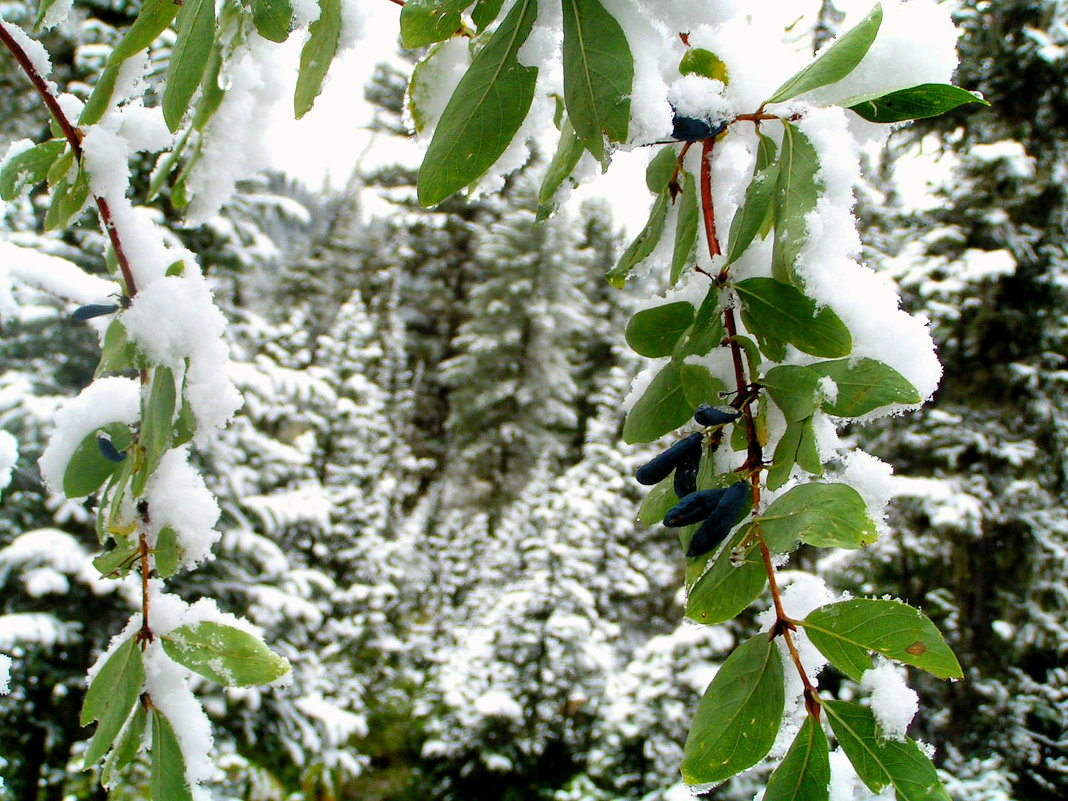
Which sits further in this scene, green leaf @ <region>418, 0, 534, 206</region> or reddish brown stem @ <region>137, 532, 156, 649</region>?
reddish brown stem @ <region>137, 532, 156, 649</region>

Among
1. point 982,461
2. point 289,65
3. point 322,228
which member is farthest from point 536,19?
point 322,228

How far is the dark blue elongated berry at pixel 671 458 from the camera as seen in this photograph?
48 cm

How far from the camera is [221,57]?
59 centimetres

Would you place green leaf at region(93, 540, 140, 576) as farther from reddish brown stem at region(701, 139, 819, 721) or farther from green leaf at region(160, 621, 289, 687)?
reddish brown stem at region(701, 139, 819, 721)

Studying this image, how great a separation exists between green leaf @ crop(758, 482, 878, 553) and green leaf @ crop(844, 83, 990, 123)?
0.67 feet

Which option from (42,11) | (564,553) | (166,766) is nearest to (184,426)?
(166,766)

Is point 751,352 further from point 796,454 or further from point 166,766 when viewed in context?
point 166,766

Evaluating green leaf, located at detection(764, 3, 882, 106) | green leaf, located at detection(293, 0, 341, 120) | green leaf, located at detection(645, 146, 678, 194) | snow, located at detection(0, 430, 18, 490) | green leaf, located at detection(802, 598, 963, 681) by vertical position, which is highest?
green leaf, located at detection(293, 0, 341, 120)

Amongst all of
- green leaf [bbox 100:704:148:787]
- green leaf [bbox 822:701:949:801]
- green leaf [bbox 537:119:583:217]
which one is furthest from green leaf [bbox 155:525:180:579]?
green leaf [bbox 822:701:949:801]

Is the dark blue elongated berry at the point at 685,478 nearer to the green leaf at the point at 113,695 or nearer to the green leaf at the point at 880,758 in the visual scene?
the green leaf at the point at 880,758

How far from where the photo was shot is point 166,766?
1.81ft

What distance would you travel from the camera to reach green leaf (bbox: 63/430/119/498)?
647mm

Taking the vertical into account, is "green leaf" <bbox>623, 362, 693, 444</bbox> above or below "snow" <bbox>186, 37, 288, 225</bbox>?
below

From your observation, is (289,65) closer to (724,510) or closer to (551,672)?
(724,510)
